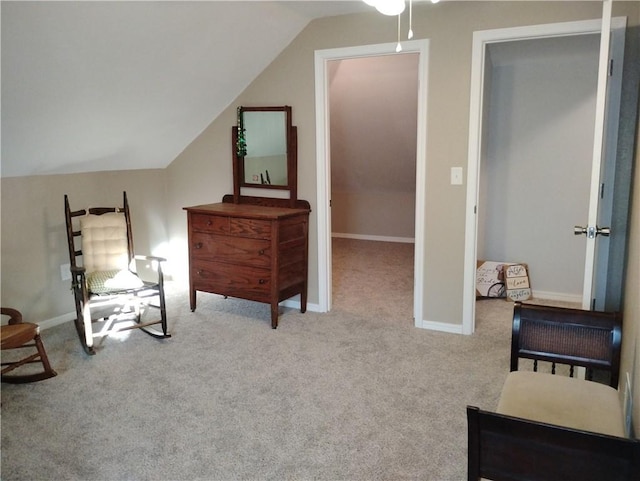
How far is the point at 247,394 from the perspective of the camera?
2689 mm

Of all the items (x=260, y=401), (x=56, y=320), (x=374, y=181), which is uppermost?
(x=374, y=181)

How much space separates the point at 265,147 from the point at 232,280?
110 cm

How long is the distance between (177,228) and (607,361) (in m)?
3.73

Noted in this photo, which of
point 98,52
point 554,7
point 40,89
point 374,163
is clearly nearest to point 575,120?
point 554,7

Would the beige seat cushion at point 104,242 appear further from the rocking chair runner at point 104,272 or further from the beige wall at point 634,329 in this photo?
the beige wall at point 634,329

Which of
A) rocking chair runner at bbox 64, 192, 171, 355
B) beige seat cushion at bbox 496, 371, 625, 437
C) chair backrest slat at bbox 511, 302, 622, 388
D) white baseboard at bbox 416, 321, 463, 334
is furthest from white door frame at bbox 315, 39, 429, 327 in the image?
beige seat cushion at bbox 496, 371, 625, 437

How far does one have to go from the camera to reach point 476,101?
10.7ft

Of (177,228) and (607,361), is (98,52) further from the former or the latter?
(607,361)

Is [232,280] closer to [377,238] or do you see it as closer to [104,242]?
[104,242]

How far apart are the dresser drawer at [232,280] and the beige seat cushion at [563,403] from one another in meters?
2.05

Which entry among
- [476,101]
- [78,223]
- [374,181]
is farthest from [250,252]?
[374,181]

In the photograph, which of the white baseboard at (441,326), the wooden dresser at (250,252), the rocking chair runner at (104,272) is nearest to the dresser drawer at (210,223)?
the wooden dresser at (250,252)

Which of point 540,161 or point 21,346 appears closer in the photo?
point 21,346

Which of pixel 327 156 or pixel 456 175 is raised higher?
pixel 327 156
